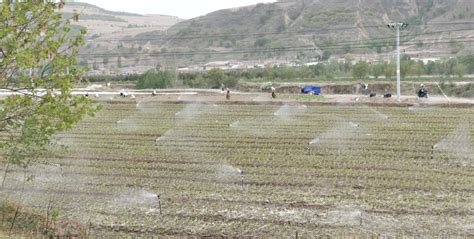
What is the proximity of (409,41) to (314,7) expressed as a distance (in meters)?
25.4

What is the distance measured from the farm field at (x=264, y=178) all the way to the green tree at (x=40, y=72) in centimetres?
178

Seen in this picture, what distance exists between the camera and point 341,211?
14.5m

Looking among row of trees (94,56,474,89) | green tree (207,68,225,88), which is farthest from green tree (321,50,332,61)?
green tree (207,68,225,88)

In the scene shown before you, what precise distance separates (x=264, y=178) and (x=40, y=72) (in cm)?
853

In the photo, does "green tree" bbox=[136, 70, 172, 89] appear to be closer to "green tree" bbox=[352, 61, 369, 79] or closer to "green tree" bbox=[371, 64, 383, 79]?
"green tree" bbox=[352, 61, 369, 79]

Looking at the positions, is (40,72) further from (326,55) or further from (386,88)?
(326,55)

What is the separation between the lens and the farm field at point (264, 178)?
45.4 feet

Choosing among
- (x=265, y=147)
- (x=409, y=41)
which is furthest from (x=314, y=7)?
(x=265, y=147)

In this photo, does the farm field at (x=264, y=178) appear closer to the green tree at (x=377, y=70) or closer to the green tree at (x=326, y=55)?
the green tree at (x=377, y=70)

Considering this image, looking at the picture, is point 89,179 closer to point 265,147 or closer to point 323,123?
point 265,147

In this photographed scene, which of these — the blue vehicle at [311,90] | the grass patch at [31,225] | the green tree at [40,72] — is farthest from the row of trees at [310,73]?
the green tree at [40,72]

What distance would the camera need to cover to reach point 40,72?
11.2 m

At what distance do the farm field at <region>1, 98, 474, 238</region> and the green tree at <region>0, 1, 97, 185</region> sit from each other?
5.82ft

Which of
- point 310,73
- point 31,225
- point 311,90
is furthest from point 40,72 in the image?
point 310,73
